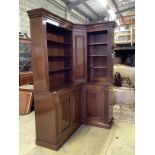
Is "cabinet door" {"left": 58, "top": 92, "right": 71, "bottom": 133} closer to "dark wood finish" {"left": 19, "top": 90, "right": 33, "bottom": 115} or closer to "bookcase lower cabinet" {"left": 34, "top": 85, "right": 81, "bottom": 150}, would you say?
"bookcase lower cabinet" {"left": 34, "top": 85, "right": 81, "bottom": 150}

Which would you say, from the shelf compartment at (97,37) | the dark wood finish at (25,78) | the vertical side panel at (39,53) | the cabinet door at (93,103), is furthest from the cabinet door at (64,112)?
the dark wood finish at (25,78)

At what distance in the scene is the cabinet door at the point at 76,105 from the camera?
10.6 ft

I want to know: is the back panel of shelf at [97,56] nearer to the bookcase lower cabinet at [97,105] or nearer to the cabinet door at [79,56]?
the cabinet door at [79,56]

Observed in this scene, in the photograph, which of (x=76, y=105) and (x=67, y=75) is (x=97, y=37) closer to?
(x=67, y=75)

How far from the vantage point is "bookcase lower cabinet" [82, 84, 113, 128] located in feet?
11.2

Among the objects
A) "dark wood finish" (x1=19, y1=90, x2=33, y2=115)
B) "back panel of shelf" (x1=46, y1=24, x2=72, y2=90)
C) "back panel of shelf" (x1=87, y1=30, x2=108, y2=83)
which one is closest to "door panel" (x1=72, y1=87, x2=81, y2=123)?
"back panel of shelf" (x1=46, y1=24, x2=72, y2=90)

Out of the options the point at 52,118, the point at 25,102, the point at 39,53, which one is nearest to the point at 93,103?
the point at 52,118

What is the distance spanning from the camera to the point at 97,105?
352cm

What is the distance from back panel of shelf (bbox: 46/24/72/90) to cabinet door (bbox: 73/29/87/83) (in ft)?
0.37
